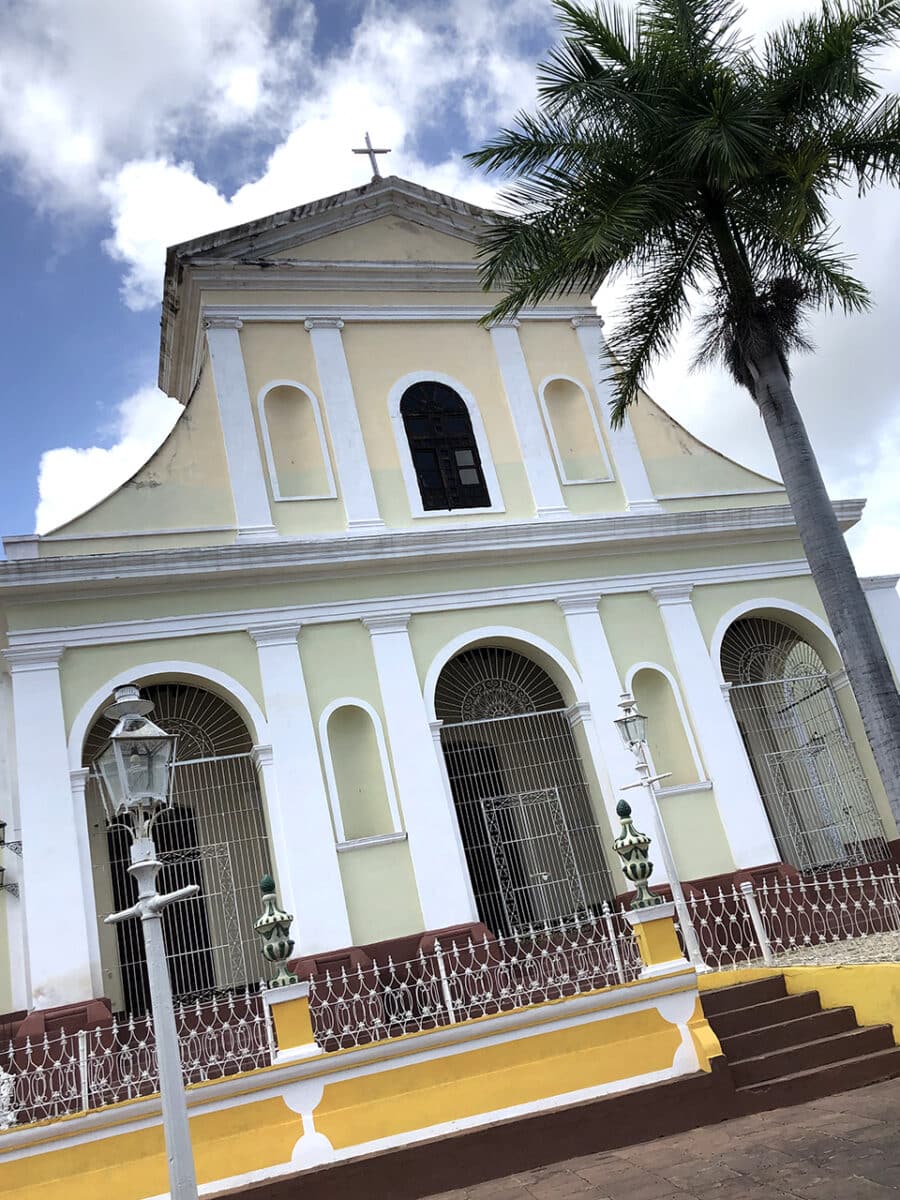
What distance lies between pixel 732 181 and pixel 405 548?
16.5ft

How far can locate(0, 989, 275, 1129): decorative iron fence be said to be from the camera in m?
6.67

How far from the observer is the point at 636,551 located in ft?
42.5

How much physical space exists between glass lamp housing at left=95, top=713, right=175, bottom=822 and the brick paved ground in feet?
10.2

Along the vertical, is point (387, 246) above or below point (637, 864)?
above

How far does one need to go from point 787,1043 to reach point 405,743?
5.08 m

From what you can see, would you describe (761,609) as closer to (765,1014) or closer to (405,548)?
(405,548)

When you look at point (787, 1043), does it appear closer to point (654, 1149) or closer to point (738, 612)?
point (654, 1149)

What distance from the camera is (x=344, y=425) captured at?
492 inches

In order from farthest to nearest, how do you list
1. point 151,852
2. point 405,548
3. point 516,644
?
point 516,644
point 405,548
point 151,852

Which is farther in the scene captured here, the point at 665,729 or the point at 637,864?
the point at 665,729

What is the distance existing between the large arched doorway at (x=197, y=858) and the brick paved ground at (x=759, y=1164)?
17.0 ft

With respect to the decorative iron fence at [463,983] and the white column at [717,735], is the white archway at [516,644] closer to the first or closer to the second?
the white column at [717,735]

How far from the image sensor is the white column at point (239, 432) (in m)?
11.7

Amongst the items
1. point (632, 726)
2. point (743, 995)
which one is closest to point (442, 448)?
point (632, 726)
